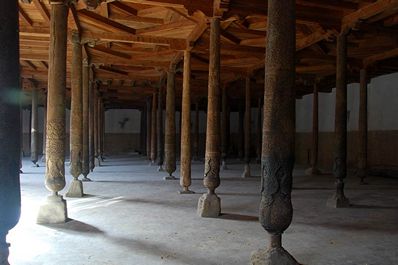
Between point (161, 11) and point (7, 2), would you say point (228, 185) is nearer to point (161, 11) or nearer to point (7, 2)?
point (161, 11)

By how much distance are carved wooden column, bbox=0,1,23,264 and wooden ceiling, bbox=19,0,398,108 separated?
16.4 ft

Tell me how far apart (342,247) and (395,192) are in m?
7.75

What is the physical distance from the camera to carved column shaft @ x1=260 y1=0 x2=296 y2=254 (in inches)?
186

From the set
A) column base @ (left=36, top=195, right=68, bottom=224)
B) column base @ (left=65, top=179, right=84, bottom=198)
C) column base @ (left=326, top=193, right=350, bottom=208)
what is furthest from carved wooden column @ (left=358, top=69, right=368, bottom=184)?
column base @ (left=36, top=195, right=68, bottom=224)

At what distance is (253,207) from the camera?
9977 millimetres

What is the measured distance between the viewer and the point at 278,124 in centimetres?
474

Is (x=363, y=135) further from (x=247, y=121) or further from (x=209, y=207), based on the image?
(x=209, y=207)

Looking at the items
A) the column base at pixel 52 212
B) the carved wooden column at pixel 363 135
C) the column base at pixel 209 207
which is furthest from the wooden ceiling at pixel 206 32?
the column base at pixel 209 207

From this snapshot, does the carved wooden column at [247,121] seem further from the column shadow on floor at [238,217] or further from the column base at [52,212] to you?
the column base at [52,212]

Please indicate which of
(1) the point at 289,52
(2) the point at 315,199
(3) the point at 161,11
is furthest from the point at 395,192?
(1) the point at 289,52

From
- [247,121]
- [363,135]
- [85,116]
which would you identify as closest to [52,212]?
[85,116]

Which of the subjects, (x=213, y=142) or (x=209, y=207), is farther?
(x=213, y=142)

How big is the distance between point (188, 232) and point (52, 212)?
2.65 metres

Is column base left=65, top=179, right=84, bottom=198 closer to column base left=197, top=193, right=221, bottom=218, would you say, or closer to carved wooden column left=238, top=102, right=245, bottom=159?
column base left=197, top=193, right=221, bottom=218
